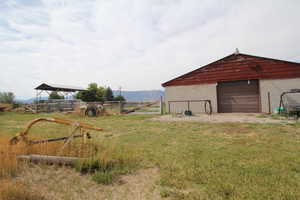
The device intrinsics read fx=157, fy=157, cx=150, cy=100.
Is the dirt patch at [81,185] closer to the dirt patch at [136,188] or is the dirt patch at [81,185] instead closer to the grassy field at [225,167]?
the dirt patch at [136,188]

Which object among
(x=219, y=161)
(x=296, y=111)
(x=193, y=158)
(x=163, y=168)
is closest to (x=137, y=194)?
(x=163, y=168)

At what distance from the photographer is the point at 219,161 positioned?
3.00 m

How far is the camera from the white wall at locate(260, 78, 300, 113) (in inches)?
402

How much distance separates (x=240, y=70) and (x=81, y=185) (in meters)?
12.5

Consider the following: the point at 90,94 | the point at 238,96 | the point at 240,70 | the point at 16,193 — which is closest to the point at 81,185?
the point at 16,193

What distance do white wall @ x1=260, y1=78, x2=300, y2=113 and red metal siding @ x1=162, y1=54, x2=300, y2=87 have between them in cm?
33

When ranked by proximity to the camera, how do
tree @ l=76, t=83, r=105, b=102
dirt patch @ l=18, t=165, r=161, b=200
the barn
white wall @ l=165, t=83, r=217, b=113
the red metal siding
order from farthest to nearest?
tree @ l=76, t=83, r=105, b=102 < white wall @ l=165, t=83, r=217, b=113 < the barn < the red metal siding < dirt patch @ l=18, t=165, r=161, b=200

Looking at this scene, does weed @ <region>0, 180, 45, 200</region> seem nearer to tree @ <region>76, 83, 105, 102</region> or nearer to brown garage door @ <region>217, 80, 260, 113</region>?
brown garage door @ <region>217, 80, 260, 113</region>

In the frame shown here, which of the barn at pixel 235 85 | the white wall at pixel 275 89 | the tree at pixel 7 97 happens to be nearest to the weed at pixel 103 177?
the barn at pixel 235 85

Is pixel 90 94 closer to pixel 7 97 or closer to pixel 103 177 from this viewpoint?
pixel 7 97

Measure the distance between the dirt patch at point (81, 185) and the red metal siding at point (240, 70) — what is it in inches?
438

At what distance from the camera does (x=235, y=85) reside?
465 inches

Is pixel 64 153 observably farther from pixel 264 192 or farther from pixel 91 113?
pixel 91 113

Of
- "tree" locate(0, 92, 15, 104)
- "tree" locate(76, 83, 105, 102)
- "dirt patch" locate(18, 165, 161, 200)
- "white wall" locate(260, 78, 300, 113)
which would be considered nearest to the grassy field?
"dirt patch" locate(18, 165, 161, 200)
